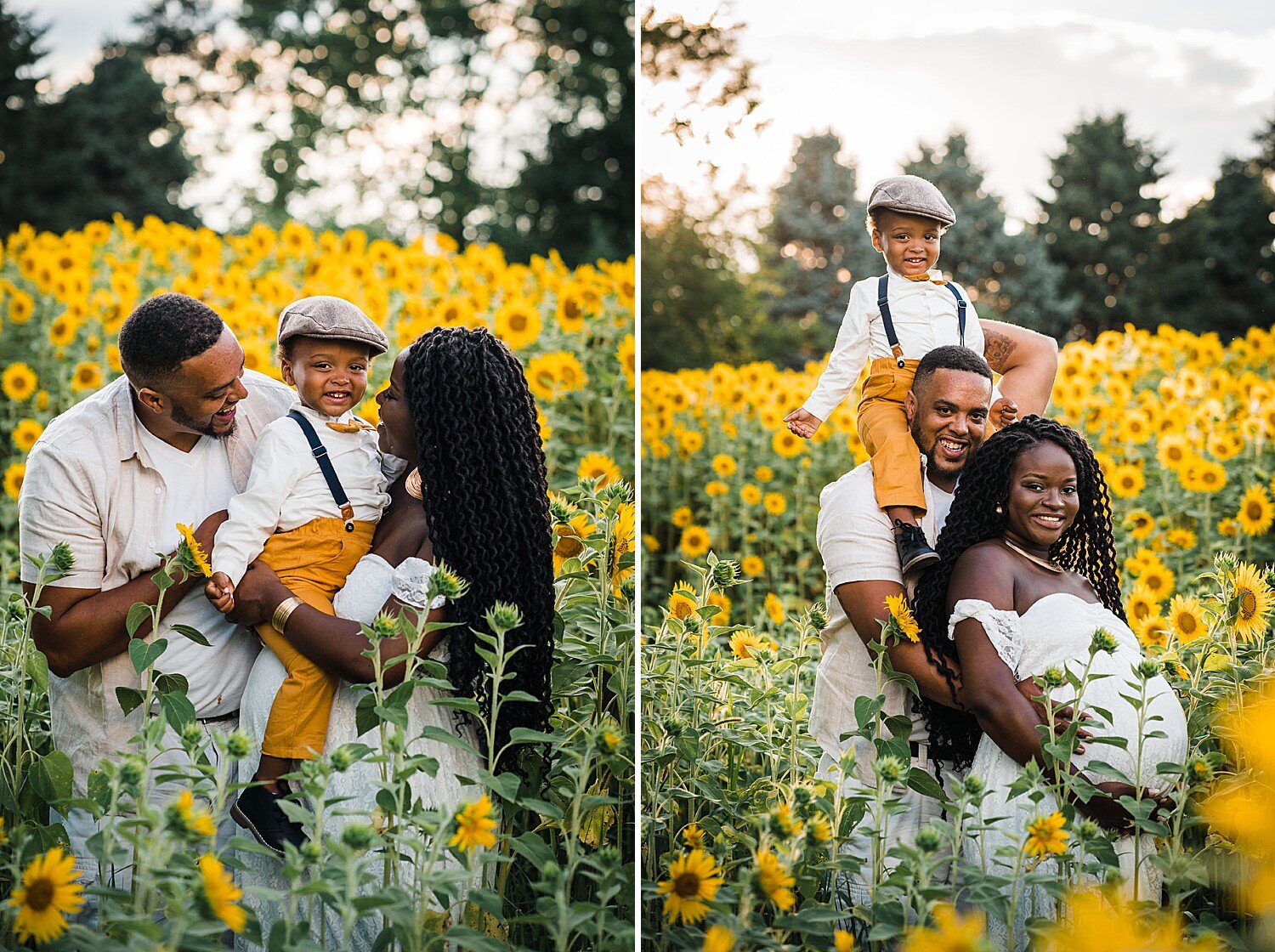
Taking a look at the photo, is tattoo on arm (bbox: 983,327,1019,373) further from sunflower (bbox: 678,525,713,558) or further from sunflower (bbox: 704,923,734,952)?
sunflower (bbox: 678,525,713,558)

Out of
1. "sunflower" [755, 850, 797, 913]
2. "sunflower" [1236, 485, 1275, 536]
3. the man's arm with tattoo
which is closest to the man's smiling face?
the man's arm with tattoo

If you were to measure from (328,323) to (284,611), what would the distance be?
678mm

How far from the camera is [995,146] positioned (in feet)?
20.6

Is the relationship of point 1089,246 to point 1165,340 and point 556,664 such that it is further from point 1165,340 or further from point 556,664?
point 556,664

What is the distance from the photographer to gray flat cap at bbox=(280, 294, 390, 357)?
9.43ft

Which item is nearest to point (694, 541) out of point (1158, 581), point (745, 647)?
point (745, 647)

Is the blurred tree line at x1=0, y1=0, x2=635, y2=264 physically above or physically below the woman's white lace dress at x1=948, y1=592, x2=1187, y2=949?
above

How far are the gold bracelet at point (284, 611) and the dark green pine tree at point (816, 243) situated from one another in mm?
6498

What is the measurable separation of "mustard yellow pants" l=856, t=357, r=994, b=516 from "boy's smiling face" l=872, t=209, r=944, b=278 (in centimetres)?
25

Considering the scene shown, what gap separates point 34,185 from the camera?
16094mm

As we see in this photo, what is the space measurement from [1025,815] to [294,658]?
64.6 inches

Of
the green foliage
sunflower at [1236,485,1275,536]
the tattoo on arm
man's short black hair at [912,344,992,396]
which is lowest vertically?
sunflower at [1236,485,1275,536]

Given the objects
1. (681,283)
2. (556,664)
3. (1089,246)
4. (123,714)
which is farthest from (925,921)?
(681,283)

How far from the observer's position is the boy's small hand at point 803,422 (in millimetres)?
3240
